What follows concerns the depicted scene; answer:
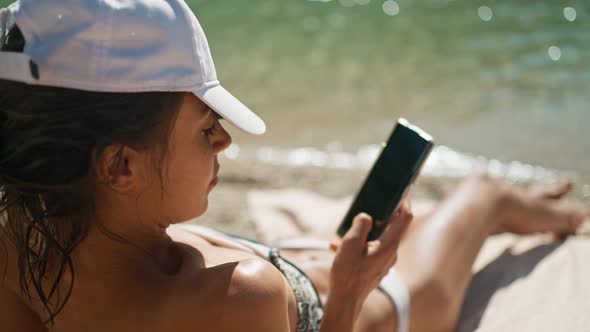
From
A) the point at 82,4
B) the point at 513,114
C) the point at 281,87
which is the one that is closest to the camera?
the point at 82,4

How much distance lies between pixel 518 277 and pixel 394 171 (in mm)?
892

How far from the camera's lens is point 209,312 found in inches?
55.8

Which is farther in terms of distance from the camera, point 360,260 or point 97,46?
point 360,260

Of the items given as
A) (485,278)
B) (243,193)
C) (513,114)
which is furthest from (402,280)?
(513,114)

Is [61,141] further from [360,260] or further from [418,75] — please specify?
[418,75]

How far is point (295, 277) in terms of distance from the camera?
6.34 ft

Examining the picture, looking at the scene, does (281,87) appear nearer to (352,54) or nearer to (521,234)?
(352,54)

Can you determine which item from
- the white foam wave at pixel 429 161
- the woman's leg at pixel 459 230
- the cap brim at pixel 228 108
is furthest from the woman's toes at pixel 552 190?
the cap brim at pixel 228 108

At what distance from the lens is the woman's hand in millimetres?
1792

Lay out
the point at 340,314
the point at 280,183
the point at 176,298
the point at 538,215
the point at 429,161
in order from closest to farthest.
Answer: the point at 176,298
the point at 340,314
the point at 538,215
the point at 280,183
the point at 429,161

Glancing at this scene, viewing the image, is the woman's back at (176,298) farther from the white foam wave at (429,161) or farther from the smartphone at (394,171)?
the white foam wave at (429,161)

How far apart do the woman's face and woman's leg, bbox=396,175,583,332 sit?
94 cm

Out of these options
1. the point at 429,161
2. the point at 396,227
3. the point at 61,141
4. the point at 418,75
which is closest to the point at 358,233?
the point at 396,227

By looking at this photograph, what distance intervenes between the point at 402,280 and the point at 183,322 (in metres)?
0.98
